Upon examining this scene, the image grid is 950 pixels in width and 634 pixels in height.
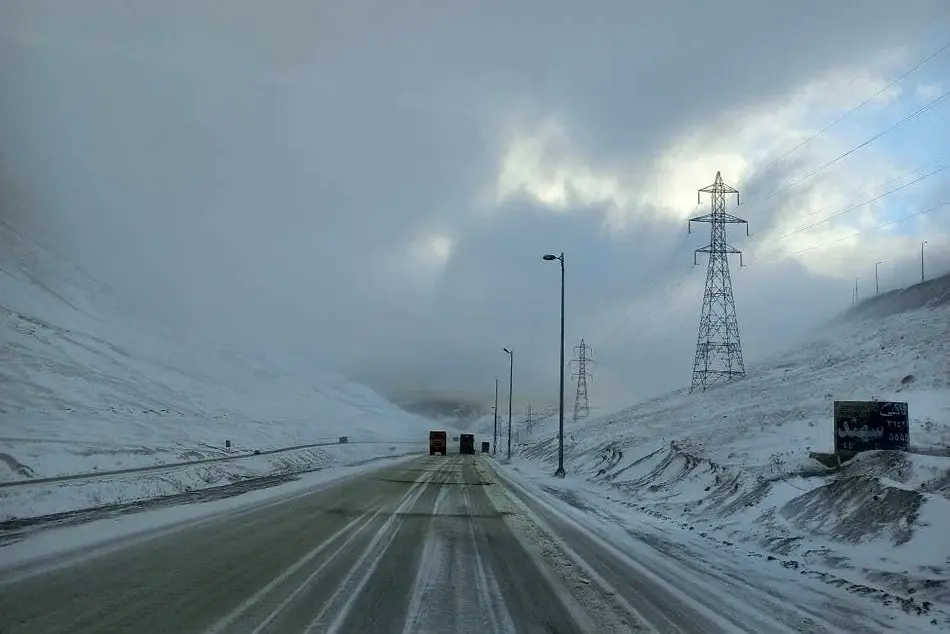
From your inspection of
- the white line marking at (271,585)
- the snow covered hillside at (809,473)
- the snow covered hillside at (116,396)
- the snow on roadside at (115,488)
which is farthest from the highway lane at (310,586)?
the snow covered hillside at (116,396)

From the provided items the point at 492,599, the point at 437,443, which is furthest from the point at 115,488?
the point at 437,443

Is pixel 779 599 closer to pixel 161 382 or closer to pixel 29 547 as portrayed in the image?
pixel 29 547

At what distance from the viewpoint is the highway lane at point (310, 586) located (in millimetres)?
7047

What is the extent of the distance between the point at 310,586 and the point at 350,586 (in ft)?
1.56

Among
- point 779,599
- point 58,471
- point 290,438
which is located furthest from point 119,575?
point 290,438

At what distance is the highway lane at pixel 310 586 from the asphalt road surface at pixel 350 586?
0.02 metres

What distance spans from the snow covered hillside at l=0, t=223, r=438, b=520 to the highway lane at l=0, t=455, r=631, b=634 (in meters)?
8.28

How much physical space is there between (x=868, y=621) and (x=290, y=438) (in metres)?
75.2

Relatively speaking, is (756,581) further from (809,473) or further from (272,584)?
(809,473)

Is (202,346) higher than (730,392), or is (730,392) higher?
(202,346)

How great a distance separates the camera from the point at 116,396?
64.2 meters

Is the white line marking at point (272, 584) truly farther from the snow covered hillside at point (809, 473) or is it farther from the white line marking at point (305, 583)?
the snow covered hillside at point (809, 473)

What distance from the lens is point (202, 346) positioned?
110312mm

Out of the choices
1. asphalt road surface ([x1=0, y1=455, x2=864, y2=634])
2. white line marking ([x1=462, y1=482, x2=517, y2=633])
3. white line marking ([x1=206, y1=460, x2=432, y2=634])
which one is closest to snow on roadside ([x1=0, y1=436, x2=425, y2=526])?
asphalt road surface ([x1=0, y1=455, x2=864, y2=634])
